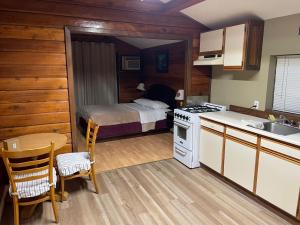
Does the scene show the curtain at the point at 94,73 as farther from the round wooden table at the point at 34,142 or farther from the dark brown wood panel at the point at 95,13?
the round wooden table at the point at 34,142

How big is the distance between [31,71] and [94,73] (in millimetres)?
3526

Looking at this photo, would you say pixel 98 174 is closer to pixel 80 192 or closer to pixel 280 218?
pixel 80 192

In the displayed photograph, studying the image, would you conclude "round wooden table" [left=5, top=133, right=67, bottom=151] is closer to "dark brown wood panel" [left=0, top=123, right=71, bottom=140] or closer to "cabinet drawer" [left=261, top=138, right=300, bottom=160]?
"dark brown wood panel" [left=0, top=123, right=71, bottom=140]

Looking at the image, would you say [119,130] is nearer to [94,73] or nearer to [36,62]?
[36,62]

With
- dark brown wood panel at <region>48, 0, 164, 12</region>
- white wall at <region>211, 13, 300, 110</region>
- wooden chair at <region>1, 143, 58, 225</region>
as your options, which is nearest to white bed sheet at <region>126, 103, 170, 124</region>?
white wall at <region>211, 13, 300, 110</region>

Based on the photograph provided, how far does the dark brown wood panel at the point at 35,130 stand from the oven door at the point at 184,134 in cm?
174

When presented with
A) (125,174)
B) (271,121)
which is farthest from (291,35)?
(125,174)

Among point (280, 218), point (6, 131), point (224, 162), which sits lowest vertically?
point (280, 218)

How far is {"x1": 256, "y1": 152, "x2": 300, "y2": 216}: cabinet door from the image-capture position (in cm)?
217

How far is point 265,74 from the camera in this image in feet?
10.3

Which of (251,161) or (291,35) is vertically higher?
(291,35)

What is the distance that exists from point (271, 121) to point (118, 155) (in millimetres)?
2547

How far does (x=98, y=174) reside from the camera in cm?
334

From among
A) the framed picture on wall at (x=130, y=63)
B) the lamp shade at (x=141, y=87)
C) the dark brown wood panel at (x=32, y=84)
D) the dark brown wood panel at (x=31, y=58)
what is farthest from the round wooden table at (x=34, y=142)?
the framed picture on wall at (x=130, y=63)
